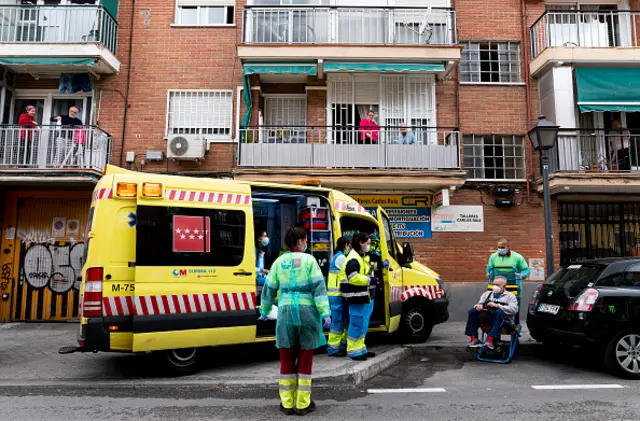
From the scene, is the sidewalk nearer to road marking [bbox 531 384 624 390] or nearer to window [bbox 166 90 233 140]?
road marking [bbox 531 384 624 390]

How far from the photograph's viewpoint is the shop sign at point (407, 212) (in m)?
12.5

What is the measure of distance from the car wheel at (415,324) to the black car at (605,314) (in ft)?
7.30

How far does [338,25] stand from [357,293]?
8.59 metres

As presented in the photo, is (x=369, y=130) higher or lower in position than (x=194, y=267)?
higher

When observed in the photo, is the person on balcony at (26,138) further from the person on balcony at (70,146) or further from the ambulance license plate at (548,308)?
the ambulance license plate at (548,308)

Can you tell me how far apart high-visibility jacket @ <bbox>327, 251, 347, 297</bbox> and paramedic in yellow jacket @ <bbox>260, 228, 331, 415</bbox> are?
2.02 meters

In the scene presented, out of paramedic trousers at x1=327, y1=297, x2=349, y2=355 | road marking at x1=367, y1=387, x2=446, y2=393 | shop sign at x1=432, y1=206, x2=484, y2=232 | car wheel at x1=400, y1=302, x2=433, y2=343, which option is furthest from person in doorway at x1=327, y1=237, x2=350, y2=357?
shop sign at x1=432, y1=206, x2=484, y2=232

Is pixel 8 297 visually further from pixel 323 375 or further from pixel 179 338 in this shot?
pixel 323 375

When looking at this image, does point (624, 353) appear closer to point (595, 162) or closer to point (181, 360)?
point (181, 360)

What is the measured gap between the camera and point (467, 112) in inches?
512

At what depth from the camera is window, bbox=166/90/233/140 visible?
42.2 ft

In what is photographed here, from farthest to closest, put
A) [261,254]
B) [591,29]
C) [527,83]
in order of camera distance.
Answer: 1. [591,29]
2. [527,83]
3. [261,254]

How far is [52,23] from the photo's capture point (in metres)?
12.2

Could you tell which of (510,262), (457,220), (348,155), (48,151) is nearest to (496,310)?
(510,262)
